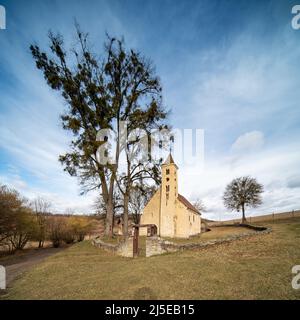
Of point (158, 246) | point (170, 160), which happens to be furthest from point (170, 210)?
point (158, 246)

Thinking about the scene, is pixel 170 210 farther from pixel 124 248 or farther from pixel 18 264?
pixel 18 264

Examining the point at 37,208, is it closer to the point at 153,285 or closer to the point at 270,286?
the point at 153,285

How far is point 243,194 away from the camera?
3922 centimetres

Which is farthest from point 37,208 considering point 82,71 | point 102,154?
point 82,71

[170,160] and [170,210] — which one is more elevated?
[170,160]

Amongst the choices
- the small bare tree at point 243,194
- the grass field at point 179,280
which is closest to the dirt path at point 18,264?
the grass field at point 179,280

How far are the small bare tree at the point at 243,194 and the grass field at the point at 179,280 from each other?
104ft

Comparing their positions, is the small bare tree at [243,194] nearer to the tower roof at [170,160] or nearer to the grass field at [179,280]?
the tower roof at [170,160]

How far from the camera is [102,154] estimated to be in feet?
55.7

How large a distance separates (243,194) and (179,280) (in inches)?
1491

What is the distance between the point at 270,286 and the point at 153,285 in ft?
12.2

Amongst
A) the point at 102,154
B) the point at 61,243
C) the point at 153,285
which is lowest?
the point at 61,243

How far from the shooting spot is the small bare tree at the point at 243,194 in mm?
38094
